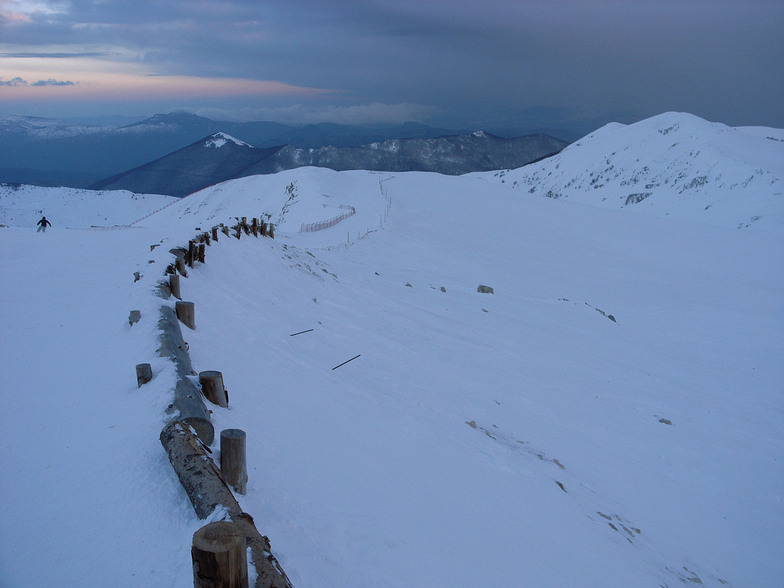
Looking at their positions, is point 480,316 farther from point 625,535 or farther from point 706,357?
point 625,535

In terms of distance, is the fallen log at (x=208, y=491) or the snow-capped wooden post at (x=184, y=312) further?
the snow-capped wooden post at (x=184, y=312)

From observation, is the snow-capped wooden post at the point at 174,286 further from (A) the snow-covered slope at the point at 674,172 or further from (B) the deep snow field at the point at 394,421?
(A) the snow-covered slope at the point at 674,172

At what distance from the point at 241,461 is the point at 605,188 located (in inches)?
3349

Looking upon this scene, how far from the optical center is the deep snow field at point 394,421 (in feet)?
13.3

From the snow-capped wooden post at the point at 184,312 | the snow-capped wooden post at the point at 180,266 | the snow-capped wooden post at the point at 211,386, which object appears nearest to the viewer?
the snow-capped wooden post at the point at 211,386

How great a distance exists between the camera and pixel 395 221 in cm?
3553

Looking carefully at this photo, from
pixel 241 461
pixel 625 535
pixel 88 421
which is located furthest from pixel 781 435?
pixel 88 421

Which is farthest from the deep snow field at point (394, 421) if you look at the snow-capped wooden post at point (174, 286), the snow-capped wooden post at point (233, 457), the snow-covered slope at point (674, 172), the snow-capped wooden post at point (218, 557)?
the snow-covered slope at point (674, 172)

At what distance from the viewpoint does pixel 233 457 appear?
13.4ft

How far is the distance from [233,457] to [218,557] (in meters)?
1.55

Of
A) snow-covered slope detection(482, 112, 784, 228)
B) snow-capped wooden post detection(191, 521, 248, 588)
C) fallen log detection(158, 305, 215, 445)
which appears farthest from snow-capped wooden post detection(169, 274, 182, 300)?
snow-covered slope detection(482, 112, 784, 228)

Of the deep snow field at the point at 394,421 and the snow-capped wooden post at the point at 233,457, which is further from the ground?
the snow-capped wooden post at the point at 233,457

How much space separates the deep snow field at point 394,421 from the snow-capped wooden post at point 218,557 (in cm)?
61

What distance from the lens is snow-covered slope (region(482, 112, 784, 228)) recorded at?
5462 cm
